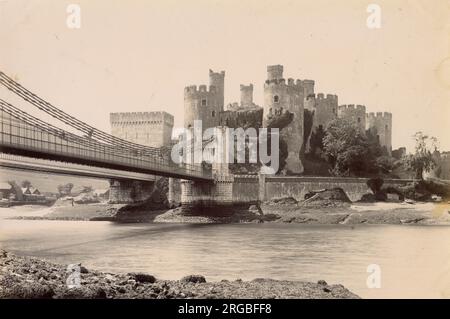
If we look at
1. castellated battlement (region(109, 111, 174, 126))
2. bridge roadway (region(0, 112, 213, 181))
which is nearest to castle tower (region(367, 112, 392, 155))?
bridge roadway (region(0, 112, 213, 181))

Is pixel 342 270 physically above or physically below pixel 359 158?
below

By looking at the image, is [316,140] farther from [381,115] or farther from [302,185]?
[381,115]

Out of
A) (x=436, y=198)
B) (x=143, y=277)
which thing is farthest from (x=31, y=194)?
(x=143, y=277)

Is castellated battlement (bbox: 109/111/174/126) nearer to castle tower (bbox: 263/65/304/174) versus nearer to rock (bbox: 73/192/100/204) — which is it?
rock (bbox: 73/192/100/204)

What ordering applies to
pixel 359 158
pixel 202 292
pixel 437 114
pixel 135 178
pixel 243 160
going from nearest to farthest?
1. pixel 202 292
2. pixel 437 114
3. pixel 243 160
4. pixel 359 158
5. pixel 135 178
